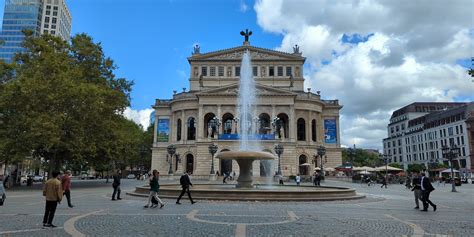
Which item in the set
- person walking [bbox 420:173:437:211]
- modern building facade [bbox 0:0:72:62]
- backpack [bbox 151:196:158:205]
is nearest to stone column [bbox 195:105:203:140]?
backpack [bbox 151:196:158:205]

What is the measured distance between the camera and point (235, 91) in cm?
5750

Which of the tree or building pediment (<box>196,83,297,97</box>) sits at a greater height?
building pediment (<box>196,83,297,97</box>)

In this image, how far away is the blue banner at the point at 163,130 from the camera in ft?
208

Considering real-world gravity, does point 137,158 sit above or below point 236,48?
below

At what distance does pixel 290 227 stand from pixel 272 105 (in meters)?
49.3

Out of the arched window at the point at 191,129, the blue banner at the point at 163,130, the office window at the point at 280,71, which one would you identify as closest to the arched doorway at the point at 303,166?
the office window at the point at 280,71

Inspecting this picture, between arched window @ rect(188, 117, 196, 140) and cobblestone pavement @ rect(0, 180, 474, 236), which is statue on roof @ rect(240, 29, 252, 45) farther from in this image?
cobblestone pavement @ rect(0, 180, 474, 236)

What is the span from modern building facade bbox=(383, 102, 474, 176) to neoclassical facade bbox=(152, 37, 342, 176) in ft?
84.3

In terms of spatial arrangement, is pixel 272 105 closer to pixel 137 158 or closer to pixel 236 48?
pixel 236 48

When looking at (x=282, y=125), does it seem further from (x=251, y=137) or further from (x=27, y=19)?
(x=27, y=19)

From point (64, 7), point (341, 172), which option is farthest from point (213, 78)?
point (64, 7)

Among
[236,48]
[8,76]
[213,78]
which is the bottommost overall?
[8,76]

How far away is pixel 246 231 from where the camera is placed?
8.46m

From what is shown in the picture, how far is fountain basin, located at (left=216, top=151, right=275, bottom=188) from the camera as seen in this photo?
20094mm
